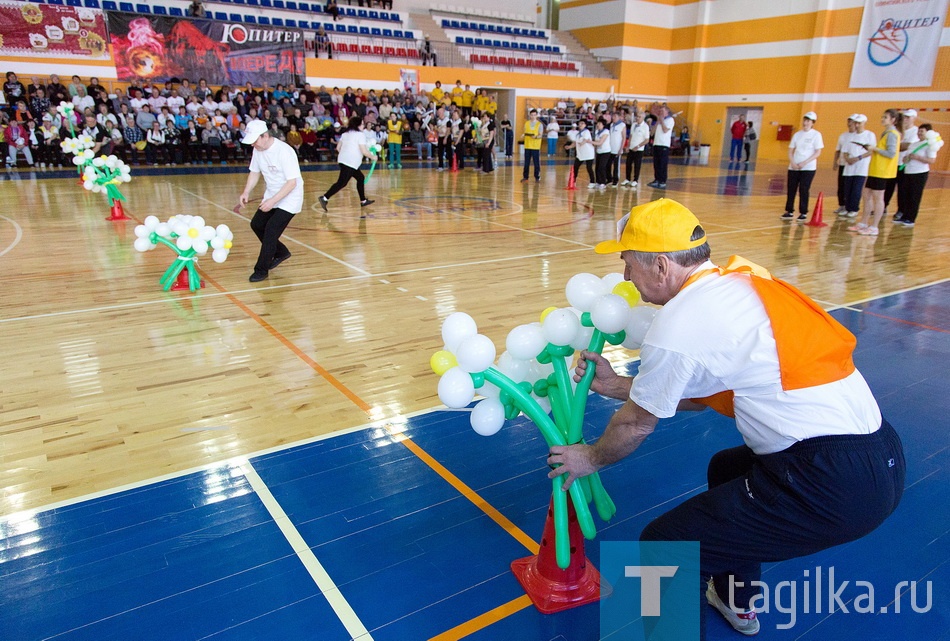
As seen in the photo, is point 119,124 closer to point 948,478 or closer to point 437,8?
point 437,8

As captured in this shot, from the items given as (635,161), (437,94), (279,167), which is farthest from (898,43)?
(279,167)

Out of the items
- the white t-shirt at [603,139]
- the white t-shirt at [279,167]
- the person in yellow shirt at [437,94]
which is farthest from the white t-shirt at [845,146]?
the person in yellow shirt at [437,94]

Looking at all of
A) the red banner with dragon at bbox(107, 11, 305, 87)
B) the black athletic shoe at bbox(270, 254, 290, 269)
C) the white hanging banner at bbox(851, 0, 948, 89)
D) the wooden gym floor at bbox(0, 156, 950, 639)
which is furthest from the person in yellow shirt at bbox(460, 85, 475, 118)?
the black athletic shoe at bbox(270, 254, 290, 269)

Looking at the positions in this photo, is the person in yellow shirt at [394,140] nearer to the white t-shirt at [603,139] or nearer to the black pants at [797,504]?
the white t-shirt at [603,139]

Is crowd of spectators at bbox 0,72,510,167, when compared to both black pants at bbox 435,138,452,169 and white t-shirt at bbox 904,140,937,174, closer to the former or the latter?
black pants at bbox 435,138,452,169

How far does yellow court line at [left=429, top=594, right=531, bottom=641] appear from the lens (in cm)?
225

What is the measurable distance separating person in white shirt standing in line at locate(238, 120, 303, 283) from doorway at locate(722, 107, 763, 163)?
83.4 feet

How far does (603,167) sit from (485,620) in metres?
14.5

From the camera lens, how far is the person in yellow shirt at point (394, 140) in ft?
66.0

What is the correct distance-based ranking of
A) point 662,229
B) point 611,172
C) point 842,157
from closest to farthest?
point 662,229, point 842,157, point 611,172

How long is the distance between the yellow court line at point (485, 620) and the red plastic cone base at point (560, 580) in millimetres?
48

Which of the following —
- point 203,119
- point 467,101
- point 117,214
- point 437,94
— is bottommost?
point 117,214

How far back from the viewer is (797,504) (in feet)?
5.90

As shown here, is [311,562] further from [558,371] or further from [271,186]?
[271,186]
